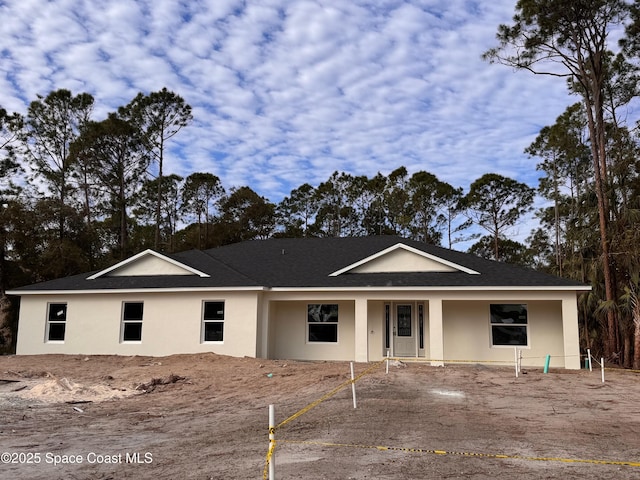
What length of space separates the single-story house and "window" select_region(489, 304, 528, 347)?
0.03 m

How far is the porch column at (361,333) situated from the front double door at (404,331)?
1.47 metres

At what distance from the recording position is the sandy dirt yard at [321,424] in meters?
6.14

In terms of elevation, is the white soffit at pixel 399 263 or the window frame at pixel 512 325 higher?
the white soffit at pixel 399 263

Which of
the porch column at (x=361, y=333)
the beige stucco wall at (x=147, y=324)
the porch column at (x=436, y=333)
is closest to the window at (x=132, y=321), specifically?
the beige stucco wall at (x=147, y=324)

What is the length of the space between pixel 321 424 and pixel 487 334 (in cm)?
1069

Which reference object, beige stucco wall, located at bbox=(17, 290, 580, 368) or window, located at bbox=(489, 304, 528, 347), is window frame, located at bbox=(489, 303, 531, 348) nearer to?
window, located at bbox=(489, 304, 528, 347)

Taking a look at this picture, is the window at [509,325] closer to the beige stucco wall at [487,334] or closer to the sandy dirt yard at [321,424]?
the beige stucco wall at [487,334]

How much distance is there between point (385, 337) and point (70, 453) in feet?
41.7

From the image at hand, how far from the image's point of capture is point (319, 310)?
63.1ft

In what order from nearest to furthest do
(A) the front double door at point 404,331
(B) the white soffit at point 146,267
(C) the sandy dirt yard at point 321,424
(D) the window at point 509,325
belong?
(C) the sandy dirt yard at point 321,424 < (D) the window at point 509,325 < (A) the front double door at point 404,331 < (B) the white soffit at point 146,267

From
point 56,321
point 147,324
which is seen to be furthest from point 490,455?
point 56,321

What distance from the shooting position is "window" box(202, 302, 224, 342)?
18344 millimetres

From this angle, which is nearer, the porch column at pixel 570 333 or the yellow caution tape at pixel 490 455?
the yellow caution tape at pixel 490 455

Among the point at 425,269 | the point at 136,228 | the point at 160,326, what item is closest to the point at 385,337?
the point at 425,269
